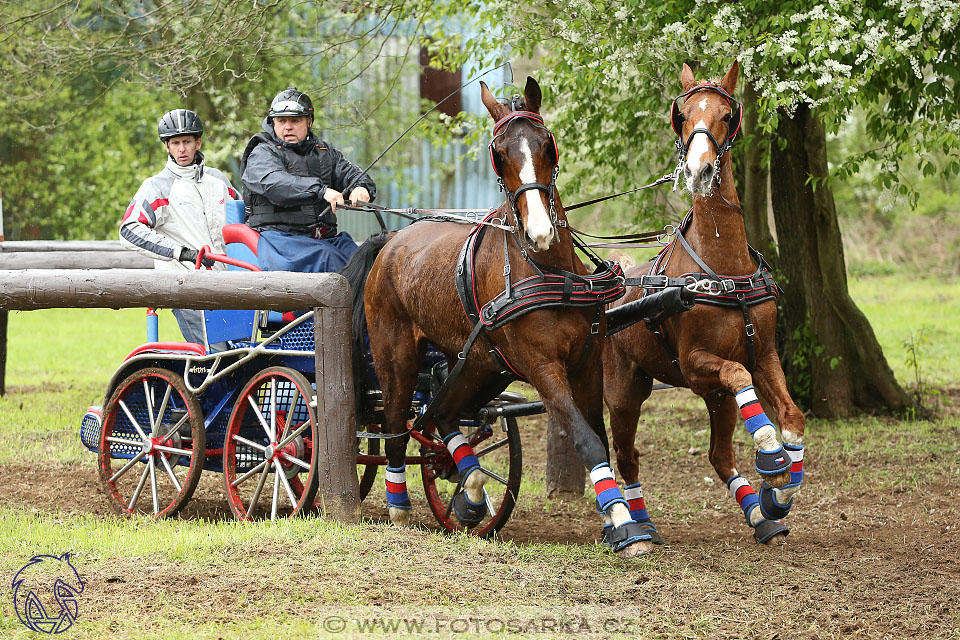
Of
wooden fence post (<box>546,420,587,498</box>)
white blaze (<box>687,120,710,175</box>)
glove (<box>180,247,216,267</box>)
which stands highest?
white blaze (<box>687,120,710,175</box>)

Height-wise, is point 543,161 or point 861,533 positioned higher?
point 543,161

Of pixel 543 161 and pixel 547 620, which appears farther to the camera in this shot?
pixel 543 161

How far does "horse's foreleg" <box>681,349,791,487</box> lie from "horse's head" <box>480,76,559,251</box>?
1.01m

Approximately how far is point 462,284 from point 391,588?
1.65m

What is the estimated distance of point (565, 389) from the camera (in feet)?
16.1

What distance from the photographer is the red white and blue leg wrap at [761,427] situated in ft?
16.0

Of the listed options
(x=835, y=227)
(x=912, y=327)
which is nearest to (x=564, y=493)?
(x=835, y=227)

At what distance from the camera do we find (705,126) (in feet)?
16.6

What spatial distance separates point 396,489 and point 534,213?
219 centimetres

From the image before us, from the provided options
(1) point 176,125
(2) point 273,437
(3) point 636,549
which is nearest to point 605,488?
(3) point 636,549

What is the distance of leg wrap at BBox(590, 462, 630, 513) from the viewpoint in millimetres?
4621

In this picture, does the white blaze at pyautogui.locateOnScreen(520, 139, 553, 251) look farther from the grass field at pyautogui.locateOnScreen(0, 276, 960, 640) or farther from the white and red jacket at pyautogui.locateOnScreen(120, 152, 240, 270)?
the white and red jacket at pyautogui.locateOnScreen(120, 152, 240, 270)

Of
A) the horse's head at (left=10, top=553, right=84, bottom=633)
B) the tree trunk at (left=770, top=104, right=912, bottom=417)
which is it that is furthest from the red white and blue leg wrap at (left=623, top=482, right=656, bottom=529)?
the tree trunk at (left=770, top=104, right=912, bottom=417)

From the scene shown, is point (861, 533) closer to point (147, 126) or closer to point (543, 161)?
point (543, 161)
